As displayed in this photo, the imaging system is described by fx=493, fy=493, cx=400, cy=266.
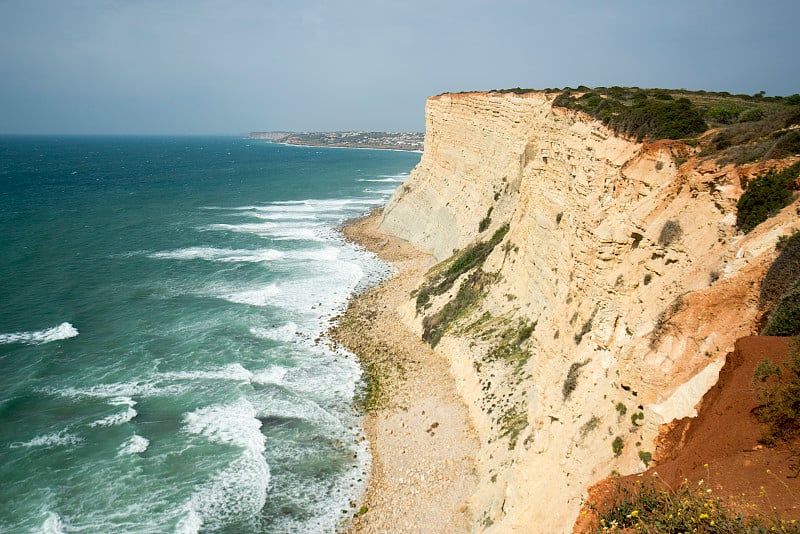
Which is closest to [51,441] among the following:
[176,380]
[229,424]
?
[176,380]

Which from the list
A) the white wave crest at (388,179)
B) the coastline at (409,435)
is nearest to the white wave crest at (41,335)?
the coastline at (409,435)

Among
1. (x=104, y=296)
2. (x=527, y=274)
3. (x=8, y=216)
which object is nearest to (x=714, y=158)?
(x=527, y=274)

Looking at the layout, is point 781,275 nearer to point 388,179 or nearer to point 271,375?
point 271,375

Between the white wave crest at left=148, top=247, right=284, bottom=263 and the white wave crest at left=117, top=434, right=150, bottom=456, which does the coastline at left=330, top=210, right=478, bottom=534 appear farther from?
the white wave crest at left=148, top=247, right=284, bottom=263

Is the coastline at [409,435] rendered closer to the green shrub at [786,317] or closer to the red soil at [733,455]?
the red soil at [733,455]

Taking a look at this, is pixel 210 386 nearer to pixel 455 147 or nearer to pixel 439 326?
pixel 439 326

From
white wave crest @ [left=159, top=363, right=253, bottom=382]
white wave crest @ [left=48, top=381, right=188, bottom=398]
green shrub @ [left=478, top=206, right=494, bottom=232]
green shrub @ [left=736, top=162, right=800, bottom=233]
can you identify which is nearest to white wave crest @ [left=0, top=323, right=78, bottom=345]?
white wave crest @ [left=48, top=381, right=188, bottom=398]
